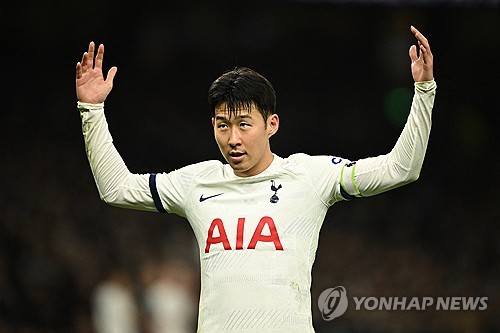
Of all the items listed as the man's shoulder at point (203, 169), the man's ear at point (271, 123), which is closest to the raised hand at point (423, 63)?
the man's ear at point (271, 123)

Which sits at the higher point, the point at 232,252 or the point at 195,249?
the point at 232,252

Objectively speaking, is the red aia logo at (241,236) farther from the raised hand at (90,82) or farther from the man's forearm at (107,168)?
the raised hand at (90,82)

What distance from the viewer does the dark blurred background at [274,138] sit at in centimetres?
959

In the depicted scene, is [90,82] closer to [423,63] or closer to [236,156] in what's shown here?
[236,156]

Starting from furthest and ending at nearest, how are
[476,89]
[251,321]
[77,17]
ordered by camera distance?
[476,89] → [77,17] → [251,321]

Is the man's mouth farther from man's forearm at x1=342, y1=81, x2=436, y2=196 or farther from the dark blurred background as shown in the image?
the dark blurred background

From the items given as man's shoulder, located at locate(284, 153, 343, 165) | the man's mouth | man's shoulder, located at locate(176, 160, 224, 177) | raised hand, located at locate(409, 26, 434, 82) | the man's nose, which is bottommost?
man's shoulder, located at locate(176, 160, 224, 177)

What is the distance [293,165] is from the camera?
13.4 feet

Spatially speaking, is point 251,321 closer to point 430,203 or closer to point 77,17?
point 77,17

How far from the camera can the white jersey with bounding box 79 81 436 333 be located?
3867mm

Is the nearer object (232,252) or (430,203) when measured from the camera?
(232,252)

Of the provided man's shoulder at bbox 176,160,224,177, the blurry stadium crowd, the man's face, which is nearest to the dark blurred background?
the blurry stadium crowd

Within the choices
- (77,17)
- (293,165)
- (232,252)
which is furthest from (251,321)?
(77,17)

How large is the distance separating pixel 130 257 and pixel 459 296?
3314 millimetres
